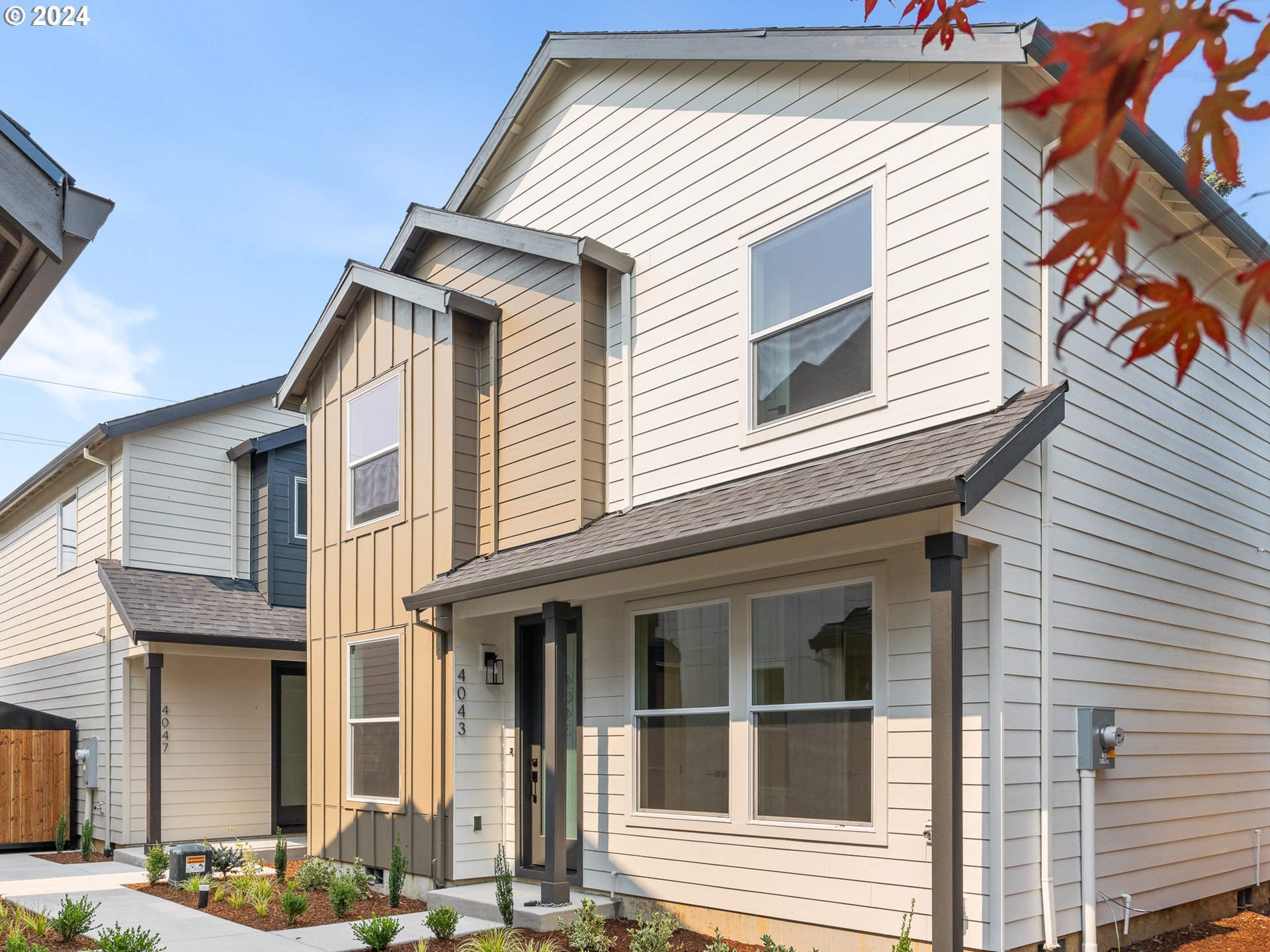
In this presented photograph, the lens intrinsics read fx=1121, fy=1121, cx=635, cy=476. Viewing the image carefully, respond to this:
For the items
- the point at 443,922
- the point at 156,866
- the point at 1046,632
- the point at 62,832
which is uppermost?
the point at 1046,632

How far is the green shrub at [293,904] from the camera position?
8641 millimetres

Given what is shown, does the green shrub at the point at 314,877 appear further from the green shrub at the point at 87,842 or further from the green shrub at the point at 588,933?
the green shrub at the point at 87,842

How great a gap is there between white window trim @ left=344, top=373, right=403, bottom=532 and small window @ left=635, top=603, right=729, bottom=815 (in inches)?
138

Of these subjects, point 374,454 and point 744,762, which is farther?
point 374,454

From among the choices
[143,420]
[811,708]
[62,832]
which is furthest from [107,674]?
[811,708]

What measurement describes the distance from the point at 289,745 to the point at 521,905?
343 inches

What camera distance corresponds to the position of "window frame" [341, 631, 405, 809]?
1043 centimetres

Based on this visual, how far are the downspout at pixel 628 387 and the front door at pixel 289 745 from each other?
8.66 meters

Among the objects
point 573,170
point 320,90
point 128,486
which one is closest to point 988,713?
point 573,170

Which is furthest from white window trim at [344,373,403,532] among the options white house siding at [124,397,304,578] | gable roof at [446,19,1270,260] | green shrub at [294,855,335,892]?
white house siding at [124,397,304,578]

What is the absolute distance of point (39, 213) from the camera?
396 centimetres

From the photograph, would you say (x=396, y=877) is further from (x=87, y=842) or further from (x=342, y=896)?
(x=87, y=842)

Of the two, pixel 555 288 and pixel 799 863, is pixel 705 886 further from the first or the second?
pixel 555 288

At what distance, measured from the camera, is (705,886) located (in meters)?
7.76
